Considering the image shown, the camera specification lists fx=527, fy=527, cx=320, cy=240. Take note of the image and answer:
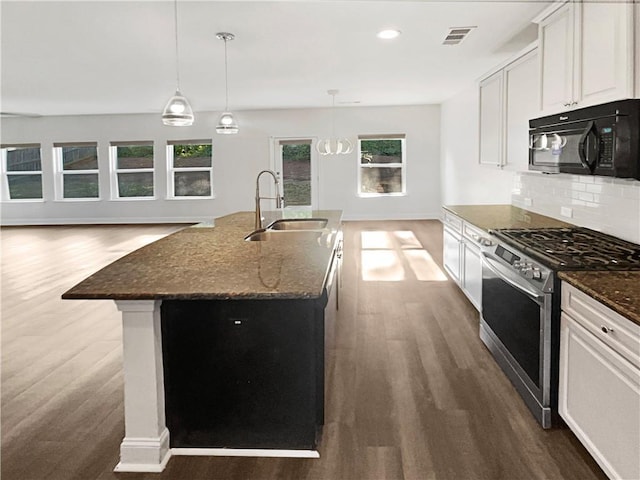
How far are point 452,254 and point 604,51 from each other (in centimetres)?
278

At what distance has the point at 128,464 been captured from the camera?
226cm

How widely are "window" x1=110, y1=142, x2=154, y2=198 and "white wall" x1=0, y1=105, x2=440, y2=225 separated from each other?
0.18 m

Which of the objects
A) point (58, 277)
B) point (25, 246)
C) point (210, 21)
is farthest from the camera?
point (25, 246)

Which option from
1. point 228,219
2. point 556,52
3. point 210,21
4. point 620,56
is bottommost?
point 228,219

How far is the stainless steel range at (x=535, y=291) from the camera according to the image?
2404mm

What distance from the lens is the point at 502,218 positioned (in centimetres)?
421

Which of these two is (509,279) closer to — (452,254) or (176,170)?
(452,254)

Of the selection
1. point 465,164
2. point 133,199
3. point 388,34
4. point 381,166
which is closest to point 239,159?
point 133,199

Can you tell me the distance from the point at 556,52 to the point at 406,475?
2.64m

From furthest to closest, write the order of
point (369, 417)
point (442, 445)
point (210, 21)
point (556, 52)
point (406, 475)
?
point (210, 21), point (556, 52), point (369, 417), point (442, 445), point (406, 475)

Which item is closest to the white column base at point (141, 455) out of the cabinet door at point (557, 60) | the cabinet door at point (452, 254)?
the cabinet door at point (557, 60)

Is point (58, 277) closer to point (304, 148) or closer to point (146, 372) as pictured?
point (146, 372)

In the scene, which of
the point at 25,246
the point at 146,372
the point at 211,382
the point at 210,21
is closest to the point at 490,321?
the point at 211,382

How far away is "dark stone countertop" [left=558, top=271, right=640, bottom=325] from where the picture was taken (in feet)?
5.82
